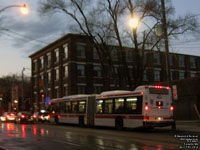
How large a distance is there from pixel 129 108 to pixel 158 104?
2072 mm

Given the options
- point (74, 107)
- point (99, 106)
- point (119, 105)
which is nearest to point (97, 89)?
point (74, 107)

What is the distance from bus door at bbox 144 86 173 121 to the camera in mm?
19552

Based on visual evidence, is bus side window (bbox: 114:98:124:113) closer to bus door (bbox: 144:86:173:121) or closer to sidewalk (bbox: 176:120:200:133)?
bus door (bbox: 144:86:173:121)

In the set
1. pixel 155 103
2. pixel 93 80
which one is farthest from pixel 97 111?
pixel 93 80

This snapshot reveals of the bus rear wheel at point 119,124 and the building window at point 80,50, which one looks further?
the building window at point 80,50

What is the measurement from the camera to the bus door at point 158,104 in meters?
19.6

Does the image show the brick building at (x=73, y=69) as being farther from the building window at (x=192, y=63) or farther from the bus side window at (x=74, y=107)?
the bus side window at (x=74, y=107)

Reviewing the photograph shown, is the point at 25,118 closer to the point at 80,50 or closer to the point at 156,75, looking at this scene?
the point at 80,50

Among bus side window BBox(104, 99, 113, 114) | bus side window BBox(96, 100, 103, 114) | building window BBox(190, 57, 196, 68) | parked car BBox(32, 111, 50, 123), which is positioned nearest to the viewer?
bus side window BBox(104, 99, 113, 114)

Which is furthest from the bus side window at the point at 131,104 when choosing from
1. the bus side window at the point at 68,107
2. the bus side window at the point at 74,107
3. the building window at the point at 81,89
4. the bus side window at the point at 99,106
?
the building window at the point at 81,89

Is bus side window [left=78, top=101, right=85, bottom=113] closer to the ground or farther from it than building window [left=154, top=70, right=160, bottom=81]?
closer to the ground

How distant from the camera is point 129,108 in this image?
68.1 feet

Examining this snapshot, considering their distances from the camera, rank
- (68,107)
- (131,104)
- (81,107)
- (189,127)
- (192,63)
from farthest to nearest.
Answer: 1. (192,63)
2. (68,107)
3. (81,107)
4. (189,127)
5. (131,104)

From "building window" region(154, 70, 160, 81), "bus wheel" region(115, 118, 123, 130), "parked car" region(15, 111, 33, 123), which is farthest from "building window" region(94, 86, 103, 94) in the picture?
"bus wheel" region(115, 118, 123, 130)
